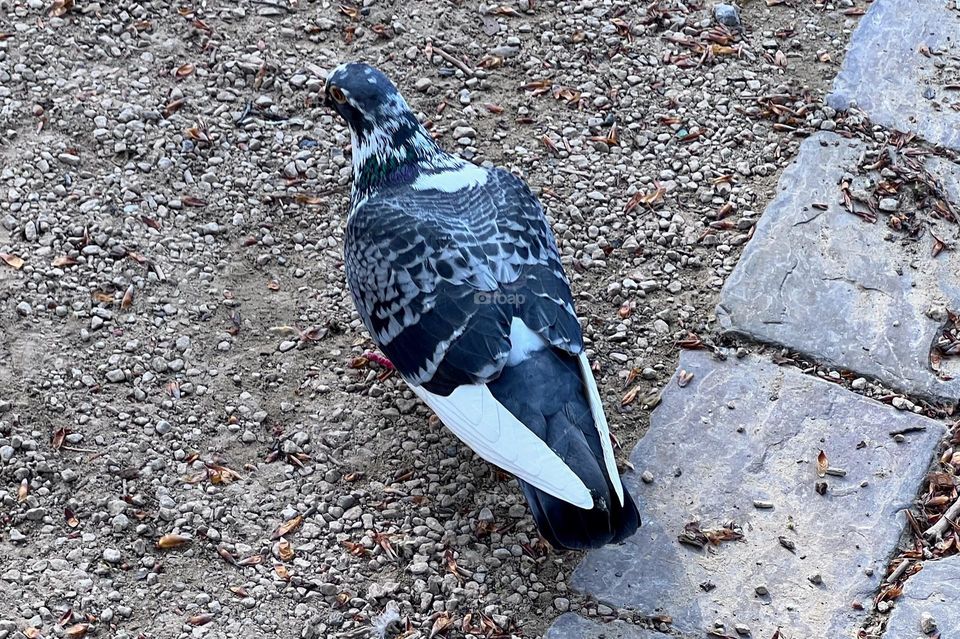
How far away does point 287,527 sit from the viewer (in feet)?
14.1

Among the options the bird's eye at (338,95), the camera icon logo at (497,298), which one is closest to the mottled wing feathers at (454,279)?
the camera icon logo at (497,298)

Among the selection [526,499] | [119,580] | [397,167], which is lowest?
[119,580]

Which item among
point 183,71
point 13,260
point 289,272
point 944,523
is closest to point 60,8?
point 183,71

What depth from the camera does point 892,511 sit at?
4.23 meters

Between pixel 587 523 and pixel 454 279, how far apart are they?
3.33ft

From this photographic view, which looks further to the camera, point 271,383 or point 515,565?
point 271,383

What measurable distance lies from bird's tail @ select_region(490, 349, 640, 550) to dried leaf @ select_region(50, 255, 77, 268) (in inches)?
85.6

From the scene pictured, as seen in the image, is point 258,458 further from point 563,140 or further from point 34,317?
point 563,140

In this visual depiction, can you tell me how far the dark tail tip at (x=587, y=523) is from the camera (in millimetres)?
3891

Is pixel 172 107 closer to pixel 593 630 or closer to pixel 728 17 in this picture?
pixel 728 17

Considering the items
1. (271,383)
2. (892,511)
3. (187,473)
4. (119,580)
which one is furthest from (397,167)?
(892,511)

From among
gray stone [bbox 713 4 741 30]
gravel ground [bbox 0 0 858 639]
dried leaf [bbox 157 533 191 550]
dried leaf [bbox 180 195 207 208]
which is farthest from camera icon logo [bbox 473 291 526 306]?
gray stone [bbox 713 4 741 30]

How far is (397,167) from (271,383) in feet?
3.36

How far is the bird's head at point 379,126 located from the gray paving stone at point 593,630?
74.9 inches
